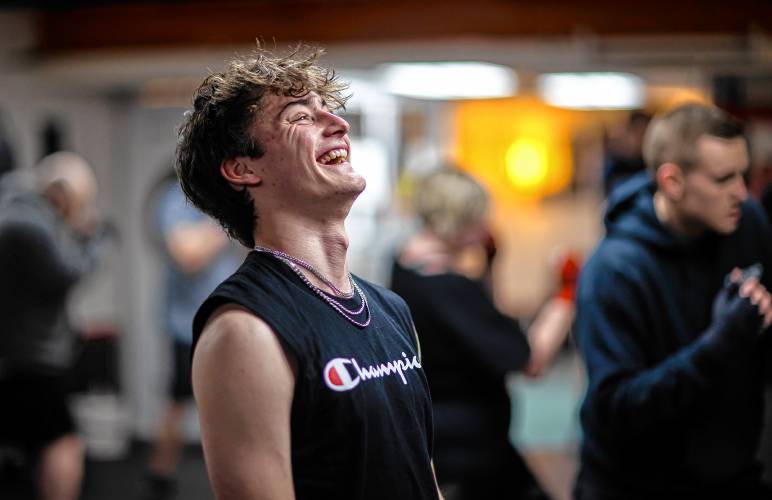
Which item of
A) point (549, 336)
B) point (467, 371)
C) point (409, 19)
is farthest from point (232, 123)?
point (409, 19)

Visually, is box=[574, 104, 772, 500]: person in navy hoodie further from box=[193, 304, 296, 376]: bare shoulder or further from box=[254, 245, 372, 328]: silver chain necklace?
box=[193, 304, 296, 376]: bare shoulder

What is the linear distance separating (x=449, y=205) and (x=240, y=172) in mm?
1778

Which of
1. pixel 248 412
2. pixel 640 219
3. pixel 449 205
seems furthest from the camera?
pixel 449 205

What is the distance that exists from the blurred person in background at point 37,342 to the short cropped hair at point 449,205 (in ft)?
5.61

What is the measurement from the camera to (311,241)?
1.77m

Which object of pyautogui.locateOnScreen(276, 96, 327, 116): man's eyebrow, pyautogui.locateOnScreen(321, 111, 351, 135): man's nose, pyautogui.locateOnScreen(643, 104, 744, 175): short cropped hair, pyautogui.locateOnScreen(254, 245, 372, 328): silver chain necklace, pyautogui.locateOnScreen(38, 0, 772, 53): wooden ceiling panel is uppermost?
pyautogui.locateOnScreen(38, 0, 772, 53): wooden ceiling panel

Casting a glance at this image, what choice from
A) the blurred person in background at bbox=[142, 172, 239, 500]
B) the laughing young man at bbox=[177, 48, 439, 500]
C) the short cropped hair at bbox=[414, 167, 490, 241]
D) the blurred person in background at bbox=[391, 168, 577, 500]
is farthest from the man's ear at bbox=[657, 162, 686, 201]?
the blurred person in background at bbox=[142, 172, 239, 500]

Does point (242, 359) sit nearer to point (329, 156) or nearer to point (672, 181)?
point (329, 156)

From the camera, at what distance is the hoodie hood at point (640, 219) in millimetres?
2711

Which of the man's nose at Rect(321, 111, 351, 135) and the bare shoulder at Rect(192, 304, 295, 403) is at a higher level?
the man's nose at Rect(321, 111, 351, 135)

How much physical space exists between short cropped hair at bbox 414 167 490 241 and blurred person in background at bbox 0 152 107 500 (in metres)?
1.71

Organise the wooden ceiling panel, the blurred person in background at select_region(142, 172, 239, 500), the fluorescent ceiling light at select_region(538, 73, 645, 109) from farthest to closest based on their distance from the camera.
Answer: the fluorescent ceiling light at select_region(538, 73, 645, 109) → the blurred person in background at select_region(142, 172, 239, 500) → the wooden ceiling panel

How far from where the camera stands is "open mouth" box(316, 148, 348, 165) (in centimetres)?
177

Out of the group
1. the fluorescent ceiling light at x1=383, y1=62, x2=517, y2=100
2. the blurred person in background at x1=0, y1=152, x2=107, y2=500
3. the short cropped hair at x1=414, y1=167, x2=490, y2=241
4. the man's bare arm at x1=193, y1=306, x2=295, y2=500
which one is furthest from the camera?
the fluorescent ceiling light at x1=383, y1=62, x2=517, y2=100
